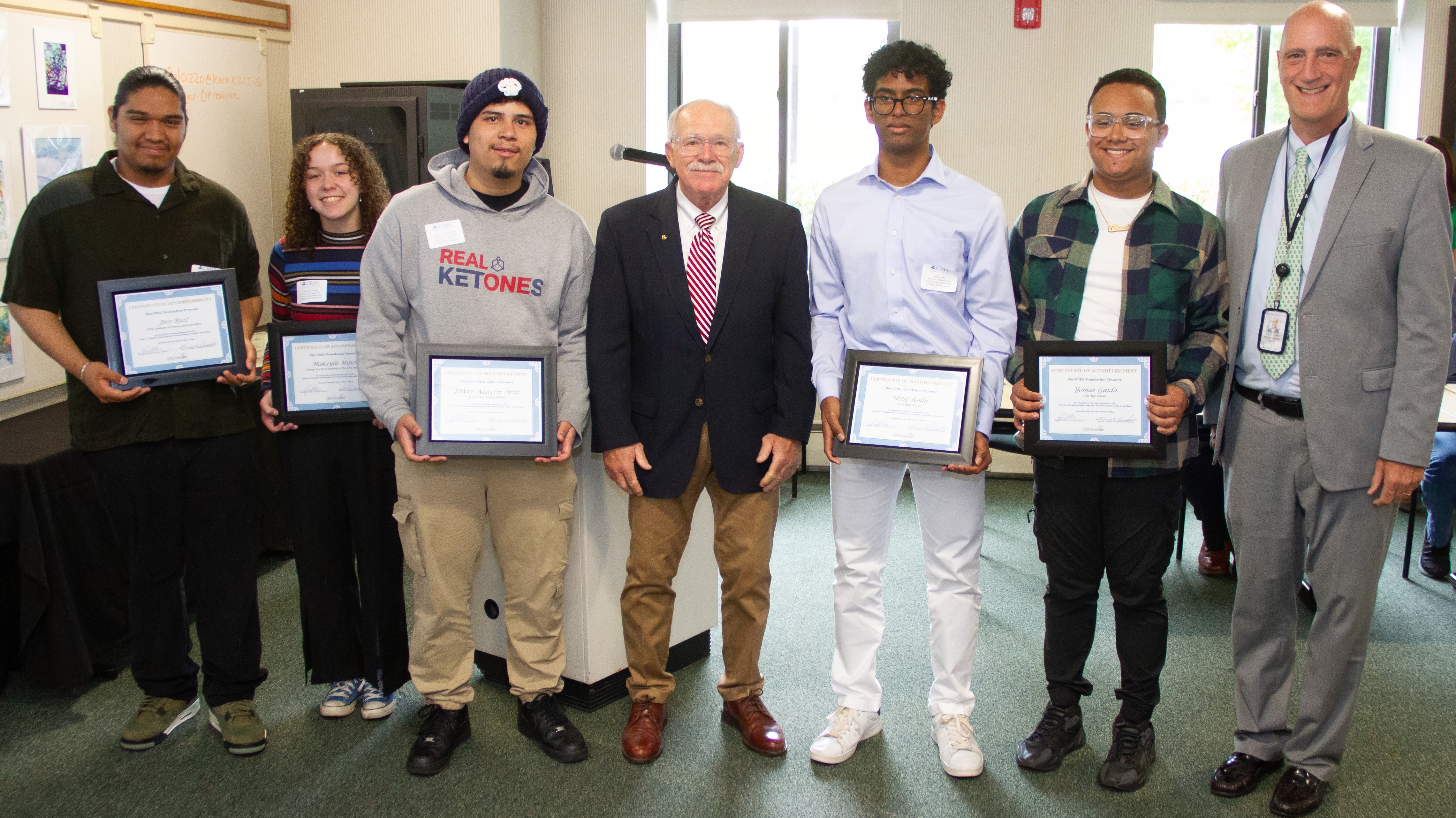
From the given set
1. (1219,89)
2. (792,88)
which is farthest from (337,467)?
(1219,89)

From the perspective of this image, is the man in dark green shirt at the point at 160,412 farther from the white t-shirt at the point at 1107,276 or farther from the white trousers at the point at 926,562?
the white t-shirt at the point at 1107,276

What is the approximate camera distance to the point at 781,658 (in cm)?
337

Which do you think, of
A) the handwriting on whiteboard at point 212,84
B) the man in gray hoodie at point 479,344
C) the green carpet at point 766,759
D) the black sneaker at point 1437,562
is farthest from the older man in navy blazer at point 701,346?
the black sneaker at point 1437,562

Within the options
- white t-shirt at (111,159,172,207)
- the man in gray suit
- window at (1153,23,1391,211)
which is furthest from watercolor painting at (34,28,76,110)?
window at (1153,23,1391,211)

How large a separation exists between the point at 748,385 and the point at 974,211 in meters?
0.69

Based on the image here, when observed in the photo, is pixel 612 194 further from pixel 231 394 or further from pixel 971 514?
pixel 971 514

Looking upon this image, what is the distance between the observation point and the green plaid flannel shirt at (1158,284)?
2.37 m

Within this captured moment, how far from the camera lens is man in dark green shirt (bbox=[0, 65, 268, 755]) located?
2.52 m

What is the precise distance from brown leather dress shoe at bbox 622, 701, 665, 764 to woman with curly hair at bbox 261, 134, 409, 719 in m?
0.71

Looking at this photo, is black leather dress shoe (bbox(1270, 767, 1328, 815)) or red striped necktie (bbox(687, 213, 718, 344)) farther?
red striped necktie (bbox(687, 213, 718, 344))

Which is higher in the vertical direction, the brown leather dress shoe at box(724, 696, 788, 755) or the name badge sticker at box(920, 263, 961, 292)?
the name badge sticker at box(920, 263, 961, 292)

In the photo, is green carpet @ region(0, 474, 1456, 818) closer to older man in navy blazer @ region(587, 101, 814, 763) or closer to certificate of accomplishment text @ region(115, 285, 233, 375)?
older man in navy blazer @ region(587, 101, 814, 763)

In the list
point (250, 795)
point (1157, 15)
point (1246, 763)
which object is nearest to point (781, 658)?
point (1246, 763)

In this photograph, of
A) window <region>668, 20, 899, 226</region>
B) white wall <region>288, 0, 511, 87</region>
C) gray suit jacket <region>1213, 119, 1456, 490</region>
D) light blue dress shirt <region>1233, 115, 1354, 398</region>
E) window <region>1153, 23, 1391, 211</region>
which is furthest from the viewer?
window <region>668, 20, 899, 226</region>
